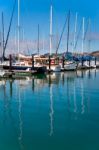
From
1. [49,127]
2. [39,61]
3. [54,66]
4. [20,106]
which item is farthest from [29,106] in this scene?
[39,61]

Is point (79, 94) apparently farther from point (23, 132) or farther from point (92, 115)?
point (23, 132)

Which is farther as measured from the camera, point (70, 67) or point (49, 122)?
point (70, 67)

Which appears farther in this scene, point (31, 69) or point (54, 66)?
point (54, 66)

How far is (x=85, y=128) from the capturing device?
1828 centimetres

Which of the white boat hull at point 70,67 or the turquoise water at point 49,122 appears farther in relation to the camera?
the white boat hull at point 70,67

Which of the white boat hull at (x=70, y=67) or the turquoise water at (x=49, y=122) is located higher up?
the white boat hull at (x=70, y=67)

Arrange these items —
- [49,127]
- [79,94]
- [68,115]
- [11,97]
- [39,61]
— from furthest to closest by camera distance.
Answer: [39,61]
[79,94]
[11,97]
[68,115]
[49,127]

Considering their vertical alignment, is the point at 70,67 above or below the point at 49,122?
above

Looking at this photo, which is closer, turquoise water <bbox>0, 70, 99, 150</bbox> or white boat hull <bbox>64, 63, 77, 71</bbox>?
turquoise water <bbox>0, 70, 99, 150</bbox>

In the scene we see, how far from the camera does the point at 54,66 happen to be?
6569cm

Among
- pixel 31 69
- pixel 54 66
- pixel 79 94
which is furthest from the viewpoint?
pixel 54 66

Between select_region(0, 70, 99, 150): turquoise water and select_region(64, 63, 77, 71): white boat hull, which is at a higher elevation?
select_region(64, 63, 77, 71): white boat hull

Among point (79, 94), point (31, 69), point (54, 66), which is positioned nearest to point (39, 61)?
point (54, 66)

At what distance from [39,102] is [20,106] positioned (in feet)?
7.69
